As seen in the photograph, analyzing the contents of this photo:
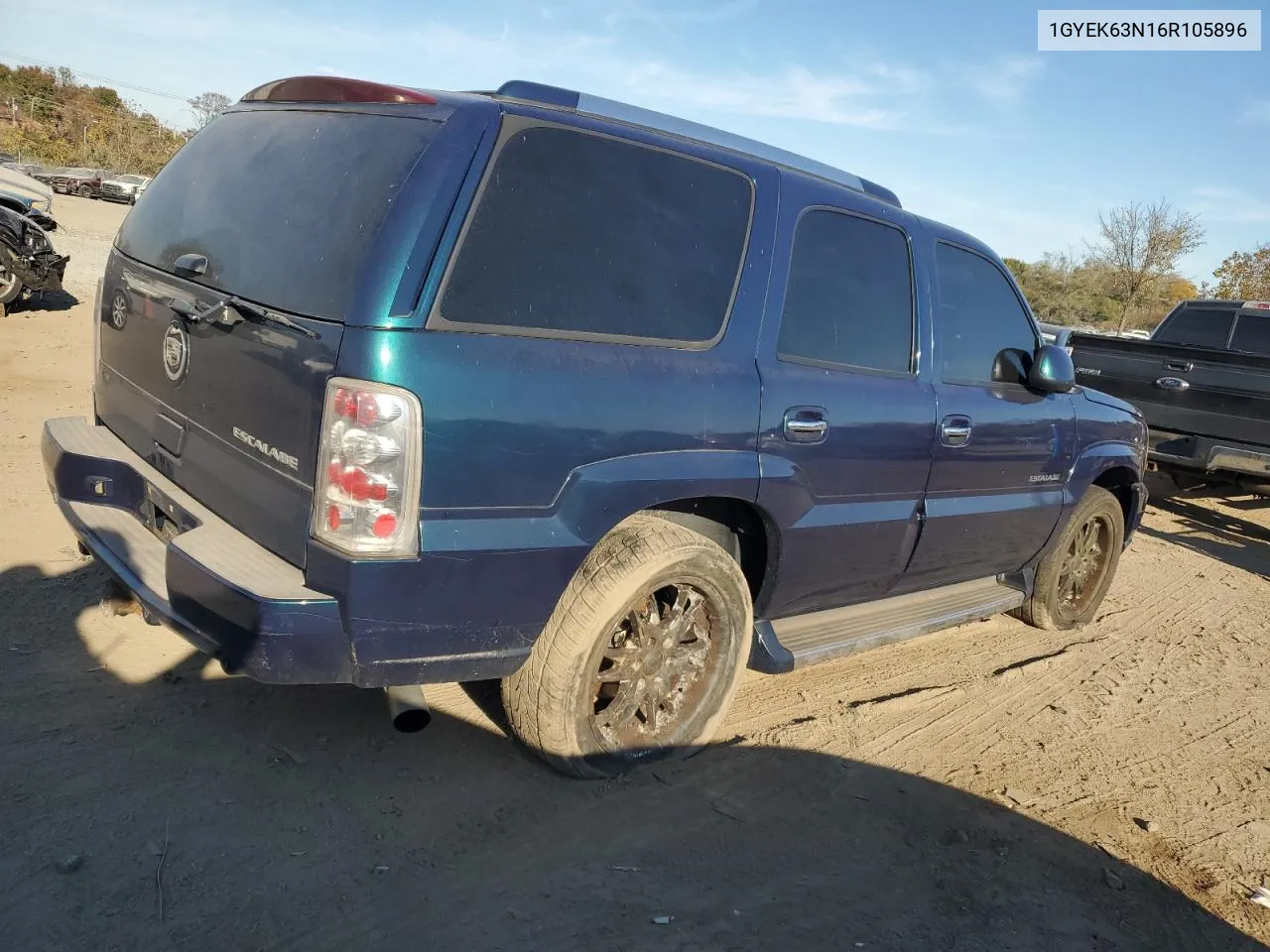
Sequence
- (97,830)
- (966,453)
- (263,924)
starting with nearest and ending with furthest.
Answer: (263,924)
(97,830)
(966,453)

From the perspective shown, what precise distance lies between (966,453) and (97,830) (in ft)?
11.0

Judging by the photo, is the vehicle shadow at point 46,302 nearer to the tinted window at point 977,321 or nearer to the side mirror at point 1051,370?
the tinted window at point 977,321

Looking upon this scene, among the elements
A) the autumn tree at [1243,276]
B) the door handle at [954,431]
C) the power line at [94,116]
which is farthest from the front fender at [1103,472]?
the power line at [94,116]

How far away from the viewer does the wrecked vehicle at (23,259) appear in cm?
1013

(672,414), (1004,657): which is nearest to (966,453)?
(1004,657)

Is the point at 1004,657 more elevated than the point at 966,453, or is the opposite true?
the point at 966,453

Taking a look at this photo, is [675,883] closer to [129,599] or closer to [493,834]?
[493,834]

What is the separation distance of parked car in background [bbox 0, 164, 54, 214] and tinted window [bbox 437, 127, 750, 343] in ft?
34.2

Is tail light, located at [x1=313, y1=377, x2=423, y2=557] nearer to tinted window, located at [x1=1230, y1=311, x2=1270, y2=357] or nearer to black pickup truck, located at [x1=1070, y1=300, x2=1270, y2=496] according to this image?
black pickup truck, located at [x1=1070, y1=300, x2=1270, y2=496]

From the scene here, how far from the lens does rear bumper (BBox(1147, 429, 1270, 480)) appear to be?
308 inches

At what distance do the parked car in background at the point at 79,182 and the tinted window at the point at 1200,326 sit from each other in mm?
33799

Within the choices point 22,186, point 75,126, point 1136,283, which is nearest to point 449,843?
point 22,186

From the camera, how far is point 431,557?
8.07ft

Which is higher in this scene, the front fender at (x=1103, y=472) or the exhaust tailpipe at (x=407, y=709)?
the front fender at (x=1103, y=472)
